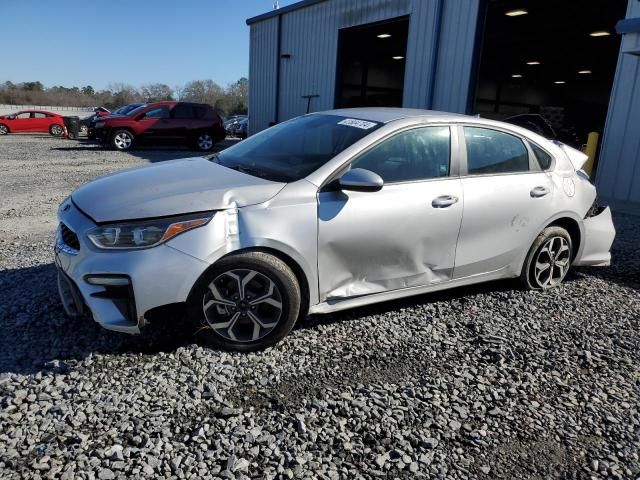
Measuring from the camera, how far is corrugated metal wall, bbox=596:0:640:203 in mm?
8727

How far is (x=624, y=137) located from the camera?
29.4 feet

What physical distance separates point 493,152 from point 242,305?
2448 millimetres

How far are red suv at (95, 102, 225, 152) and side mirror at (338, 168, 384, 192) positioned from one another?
16.3m

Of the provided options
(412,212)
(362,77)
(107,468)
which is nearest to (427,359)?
(412,212)

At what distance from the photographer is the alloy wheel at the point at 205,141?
19047 mm

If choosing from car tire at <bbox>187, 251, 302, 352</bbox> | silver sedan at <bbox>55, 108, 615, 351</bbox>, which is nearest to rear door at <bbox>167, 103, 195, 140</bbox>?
silver sedan at <bbox>55, 108, 615, 351</bbox>

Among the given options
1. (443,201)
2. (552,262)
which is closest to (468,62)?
(552,262)

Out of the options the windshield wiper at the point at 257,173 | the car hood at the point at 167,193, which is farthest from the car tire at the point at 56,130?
the windshield wiper at the point at 257,173

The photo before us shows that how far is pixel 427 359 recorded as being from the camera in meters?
3.40

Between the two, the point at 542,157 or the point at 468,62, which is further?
the point at 468,62

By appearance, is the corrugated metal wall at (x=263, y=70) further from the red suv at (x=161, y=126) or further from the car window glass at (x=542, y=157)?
the car window glass at (x=542, y=157)

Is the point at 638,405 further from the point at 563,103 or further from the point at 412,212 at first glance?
the point at 563,103

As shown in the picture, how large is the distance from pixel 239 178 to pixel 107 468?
1.94 meters

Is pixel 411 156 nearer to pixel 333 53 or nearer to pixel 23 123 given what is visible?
pixel 333 53
